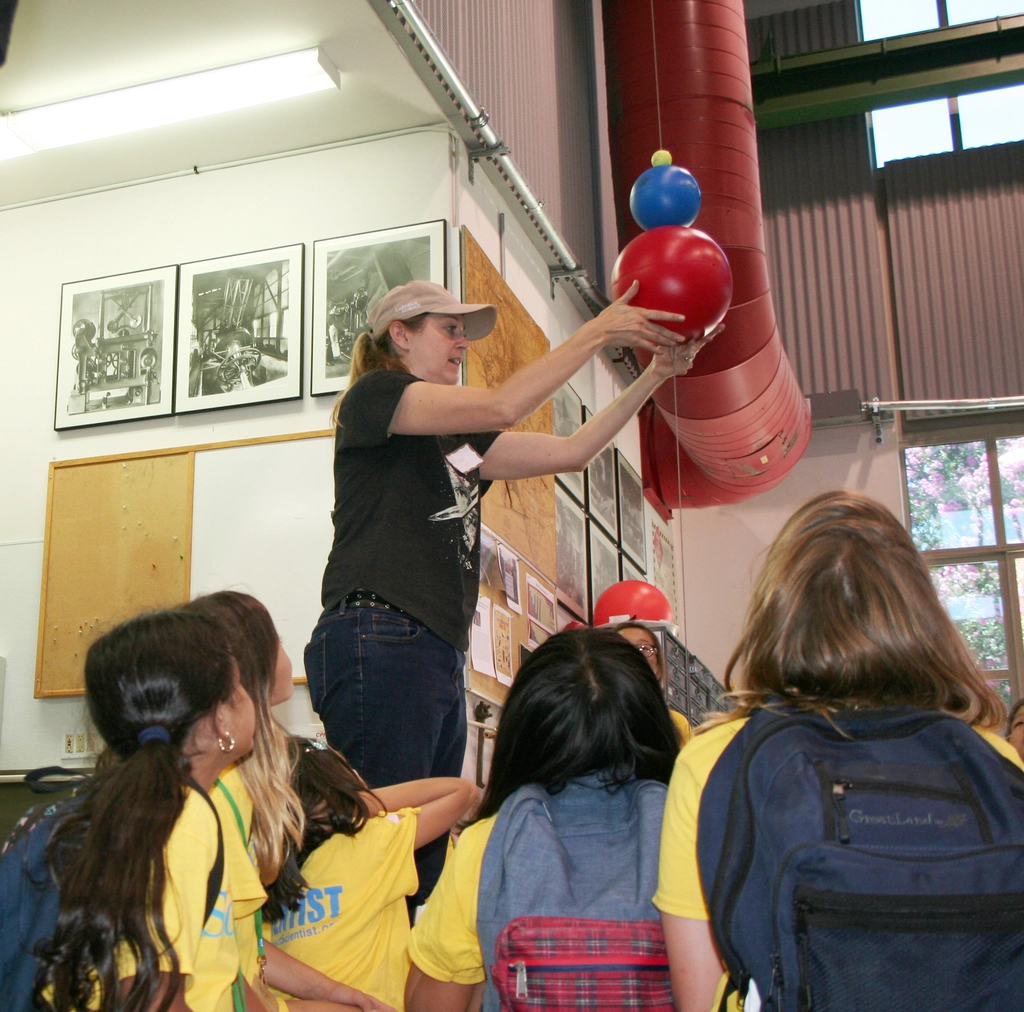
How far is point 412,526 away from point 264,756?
2.16ft

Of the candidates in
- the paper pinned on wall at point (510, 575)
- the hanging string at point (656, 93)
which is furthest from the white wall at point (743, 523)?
the paper pinned on wall at point (510, 575)

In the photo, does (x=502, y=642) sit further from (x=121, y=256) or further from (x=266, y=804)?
(x=266, y=804)

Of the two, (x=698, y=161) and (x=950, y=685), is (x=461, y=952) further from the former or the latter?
(x=698, y=161)

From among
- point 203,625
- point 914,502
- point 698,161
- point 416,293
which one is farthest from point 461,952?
point 914,502

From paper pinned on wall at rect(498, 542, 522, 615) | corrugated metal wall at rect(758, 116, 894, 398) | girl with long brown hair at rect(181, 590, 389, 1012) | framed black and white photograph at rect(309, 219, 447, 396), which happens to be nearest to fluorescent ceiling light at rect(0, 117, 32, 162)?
framed black and white photograph at rect(309, 219, 447, 396)

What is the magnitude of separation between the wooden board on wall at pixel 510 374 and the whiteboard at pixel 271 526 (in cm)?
60

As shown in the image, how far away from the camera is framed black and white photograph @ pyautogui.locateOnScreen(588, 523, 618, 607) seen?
5.54 meters

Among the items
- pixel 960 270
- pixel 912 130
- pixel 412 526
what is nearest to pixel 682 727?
pixel 412 526

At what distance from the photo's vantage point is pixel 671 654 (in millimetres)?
4906

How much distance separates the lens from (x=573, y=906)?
1.33m

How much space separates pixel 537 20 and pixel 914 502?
458 centimetres

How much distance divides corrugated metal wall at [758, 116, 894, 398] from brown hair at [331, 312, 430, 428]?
5960 mm

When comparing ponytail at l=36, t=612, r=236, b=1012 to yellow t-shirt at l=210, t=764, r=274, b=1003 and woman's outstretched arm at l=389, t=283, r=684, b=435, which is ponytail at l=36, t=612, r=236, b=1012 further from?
woman's outstretched arm at l=389, t=283, r=684, b=435

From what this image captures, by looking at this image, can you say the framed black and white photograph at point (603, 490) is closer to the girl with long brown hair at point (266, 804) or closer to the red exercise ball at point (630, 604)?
the red exercise ball at point (630, 604)
